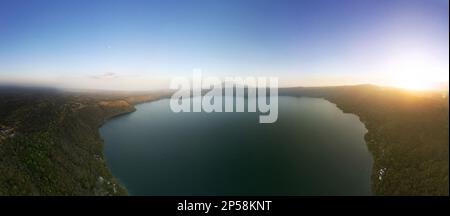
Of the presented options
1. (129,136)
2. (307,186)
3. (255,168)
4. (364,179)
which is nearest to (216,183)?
(255,168)

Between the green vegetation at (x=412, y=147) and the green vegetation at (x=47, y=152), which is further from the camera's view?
the green vegetation at (x=412, y=147)

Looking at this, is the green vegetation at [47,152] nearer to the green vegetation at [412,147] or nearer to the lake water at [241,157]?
the lake water at [241,157]

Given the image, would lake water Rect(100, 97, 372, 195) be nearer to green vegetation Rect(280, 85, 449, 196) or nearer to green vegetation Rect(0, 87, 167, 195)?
green vegetation Rect(280, 85, 449, 196)

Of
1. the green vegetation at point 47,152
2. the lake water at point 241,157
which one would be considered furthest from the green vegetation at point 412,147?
the green vegetation at point 47,152

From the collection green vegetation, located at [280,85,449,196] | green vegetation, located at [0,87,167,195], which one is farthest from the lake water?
green vegetation, located at [0,87,167,195]

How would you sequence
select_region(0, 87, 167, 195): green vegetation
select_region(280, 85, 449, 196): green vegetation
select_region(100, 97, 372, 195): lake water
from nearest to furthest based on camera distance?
1. select_region(0, 87, 167, 195): green vegetation
2. select_region(280, 85, 449, 196): green vegetation
3. select_region(100, 97, 372, 195): lake water
